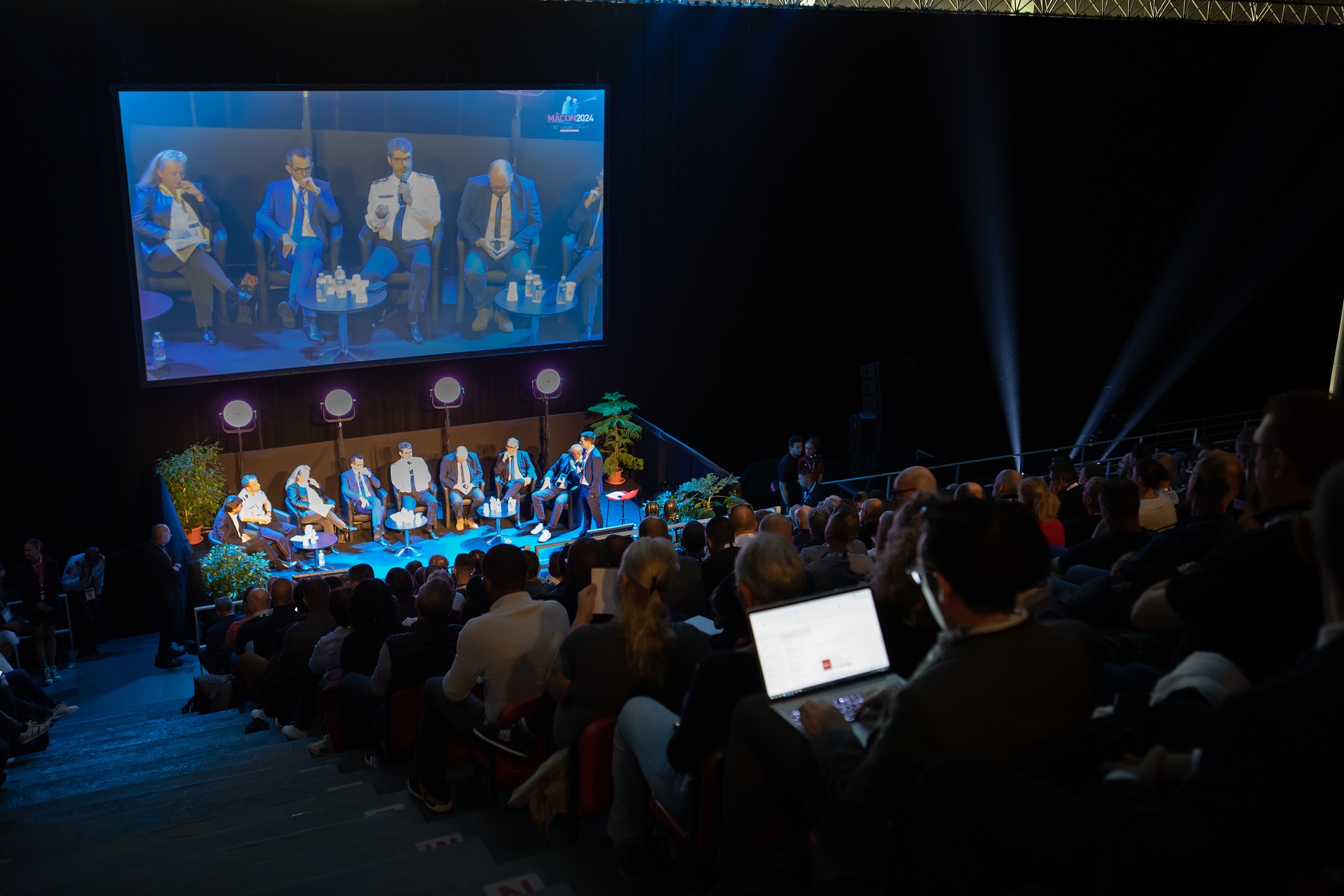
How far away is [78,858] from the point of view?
131 inches

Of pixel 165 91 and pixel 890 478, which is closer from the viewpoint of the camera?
pixel 165 91

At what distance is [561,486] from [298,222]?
367 cm

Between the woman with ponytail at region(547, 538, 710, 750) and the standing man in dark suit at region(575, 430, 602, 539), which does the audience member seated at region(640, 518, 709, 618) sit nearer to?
the woman with ponytail at region(547, 538, 710, 750)

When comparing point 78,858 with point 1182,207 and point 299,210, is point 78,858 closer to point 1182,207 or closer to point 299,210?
point 299,210

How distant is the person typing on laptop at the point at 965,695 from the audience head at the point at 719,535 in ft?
8.74

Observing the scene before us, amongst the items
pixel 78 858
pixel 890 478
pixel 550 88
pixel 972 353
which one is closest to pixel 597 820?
pixel 78 858

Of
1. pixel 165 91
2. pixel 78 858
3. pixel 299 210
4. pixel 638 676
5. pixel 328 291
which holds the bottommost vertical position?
pixel 78 858

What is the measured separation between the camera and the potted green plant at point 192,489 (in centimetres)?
962

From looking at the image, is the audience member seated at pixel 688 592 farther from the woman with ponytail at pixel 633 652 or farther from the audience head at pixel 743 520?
the woman with ponytail at pixel 633 652

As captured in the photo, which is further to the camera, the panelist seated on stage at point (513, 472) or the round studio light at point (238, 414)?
the panelist seated on stage at point (513, 472)

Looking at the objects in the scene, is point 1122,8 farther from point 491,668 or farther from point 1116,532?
point 491,668

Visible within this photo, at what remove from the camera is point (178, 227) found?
9.46 m

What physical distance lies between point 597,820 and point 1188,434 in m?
13.6

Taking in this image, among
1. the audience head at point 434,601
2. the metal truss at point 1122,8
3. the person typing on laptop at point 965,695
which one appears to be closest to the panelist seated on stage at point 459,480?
the metal truss at point 1122,8
